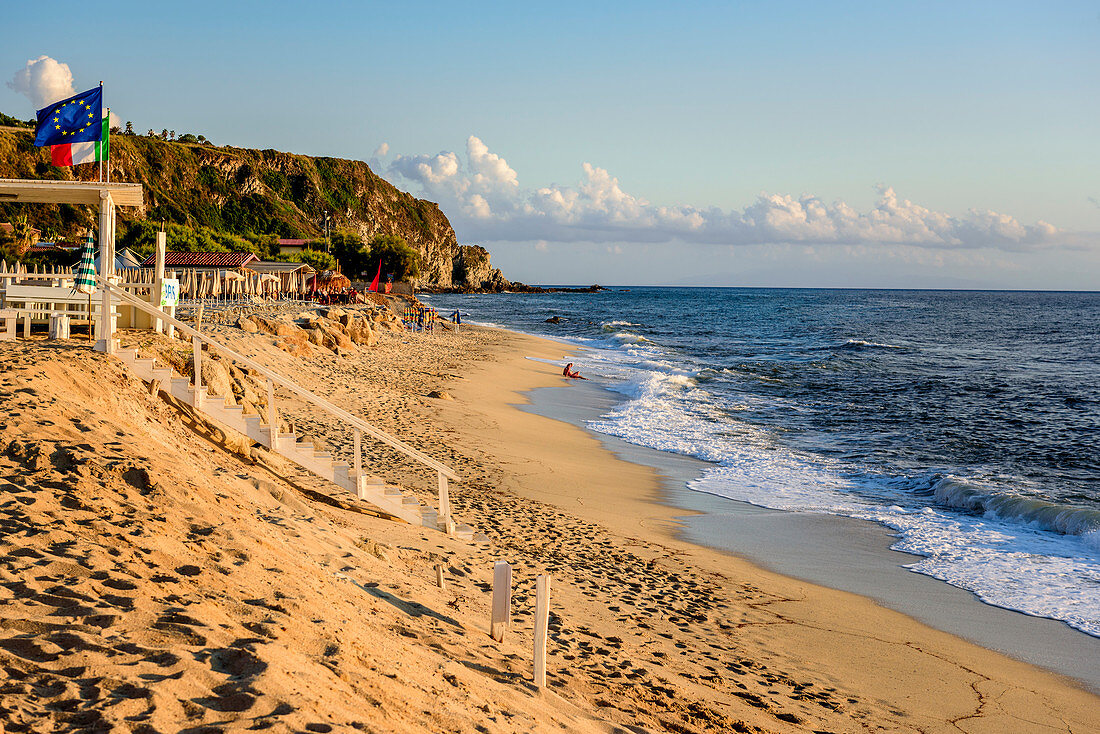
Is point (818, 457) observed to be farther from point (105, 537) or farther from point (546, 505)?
point (105, 537)

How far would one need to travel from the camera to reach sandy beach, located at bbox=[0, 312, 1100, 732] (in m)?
4.23

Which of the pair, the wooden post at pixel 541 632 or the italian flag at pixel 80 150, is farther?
the italian flag at pixel 80 150

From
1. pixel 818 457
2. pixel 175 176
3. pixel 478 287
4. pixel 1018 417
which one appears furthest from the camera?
pixel 478 287

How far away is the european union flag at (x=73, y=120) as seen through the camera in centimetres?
1252

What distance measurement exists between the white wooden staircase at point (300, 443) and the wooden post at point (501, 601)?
130 inches

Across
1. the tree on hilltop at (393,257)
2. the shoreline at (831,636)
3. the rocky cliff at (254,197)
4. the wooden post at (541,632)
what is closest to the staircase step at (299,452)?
the shoreline at (831,636)

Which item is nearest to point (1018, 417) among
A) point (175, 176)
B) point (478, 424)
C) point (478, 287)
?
point (478, 424)

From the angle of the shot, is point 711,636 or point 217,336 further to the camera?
point 217,336

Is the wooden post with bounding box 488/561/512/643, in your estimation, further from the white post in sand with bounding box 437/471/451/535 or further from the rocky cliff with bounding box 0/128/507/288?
the rocky cliff with bounding box 0/128/507/288

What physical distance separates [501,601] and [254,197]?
13379 cm

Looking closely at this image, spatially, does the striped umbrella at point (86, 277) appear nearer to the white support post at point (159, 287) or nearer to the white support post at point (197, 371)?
the white support post at point (159, 287)

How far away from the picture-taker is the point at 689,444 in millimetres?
19016

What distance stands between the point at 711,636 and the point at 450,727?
432 centimetres

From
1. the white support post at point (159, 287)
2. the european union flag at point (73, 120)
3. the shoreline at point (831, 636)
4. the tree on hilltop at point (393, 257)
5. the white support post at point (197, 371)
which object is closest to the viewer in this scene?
the shoreline at point (831, 636)
